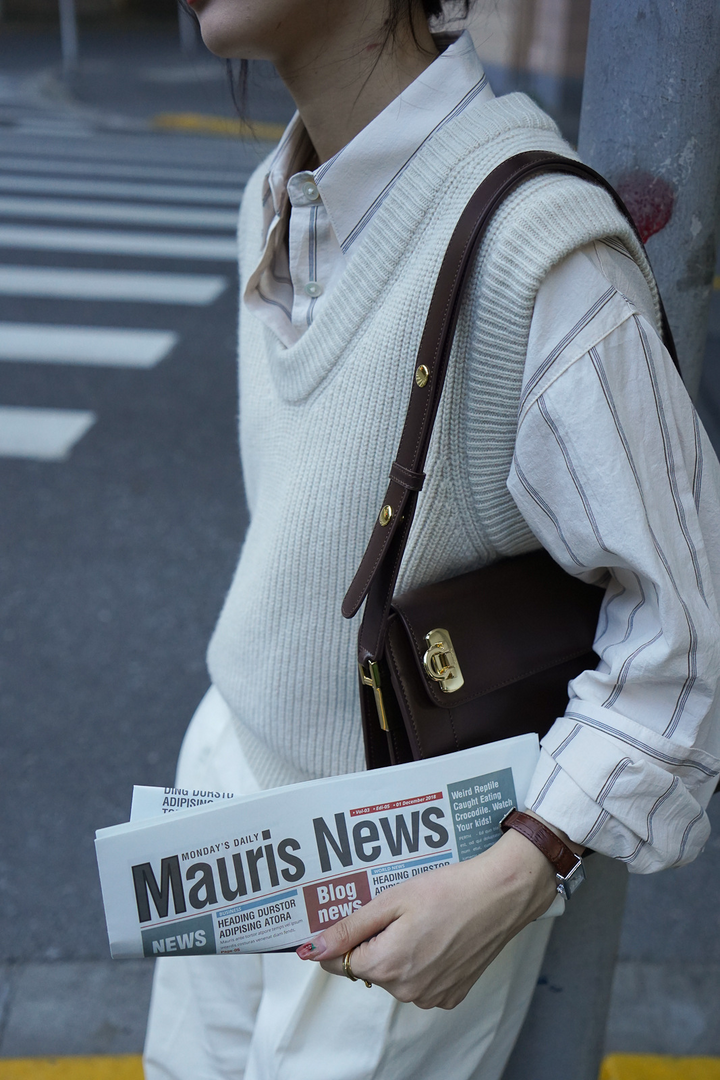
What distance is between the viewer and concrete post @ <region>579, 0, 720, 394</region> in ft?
3.77

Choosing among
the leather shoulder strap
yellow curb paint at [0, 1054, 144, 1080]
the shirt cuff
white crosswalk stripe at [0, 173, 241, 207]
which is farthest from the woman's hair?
white crosswalk stripe at [0, 173, 241, 207]

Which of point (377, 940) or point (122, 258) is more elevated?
point (377, 940)

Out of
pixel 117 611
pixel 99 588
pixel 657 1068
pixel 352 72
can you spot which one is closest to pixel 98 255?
pixel 99 588

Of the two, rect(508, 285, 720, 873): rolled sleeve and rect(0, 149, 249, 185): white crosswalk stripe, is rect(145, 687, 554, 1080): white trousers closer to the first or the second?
rect(508, 285, 720, 873): rolled sleeve

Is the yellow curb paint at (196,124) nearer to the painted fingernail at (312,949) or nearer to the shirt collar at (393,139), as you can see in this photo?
the shirt collar at (393,139)

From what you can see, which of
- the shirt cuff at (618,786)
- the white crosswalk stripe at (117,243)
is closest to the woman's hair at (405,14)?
the shirt cuff at (618,786)

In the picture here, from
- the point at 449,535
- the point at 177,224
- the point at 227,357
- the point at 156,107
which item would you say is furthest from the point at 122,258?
the point at 156,107

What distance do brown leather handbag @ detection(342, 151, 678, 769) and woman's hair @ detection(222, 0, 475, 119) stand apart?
0.26 metres

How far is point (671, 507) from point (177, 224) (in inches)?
314

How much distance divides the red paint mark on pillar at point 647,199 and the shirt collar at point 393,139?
0.21 meters

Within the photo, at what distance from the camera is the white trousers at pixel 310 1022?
116 centimetres

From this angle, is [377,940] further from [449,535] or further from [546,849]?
[449,535]

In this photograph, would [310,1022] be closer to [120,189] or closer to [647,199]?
[647,199]

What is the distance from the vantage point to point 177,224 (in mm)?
8383
